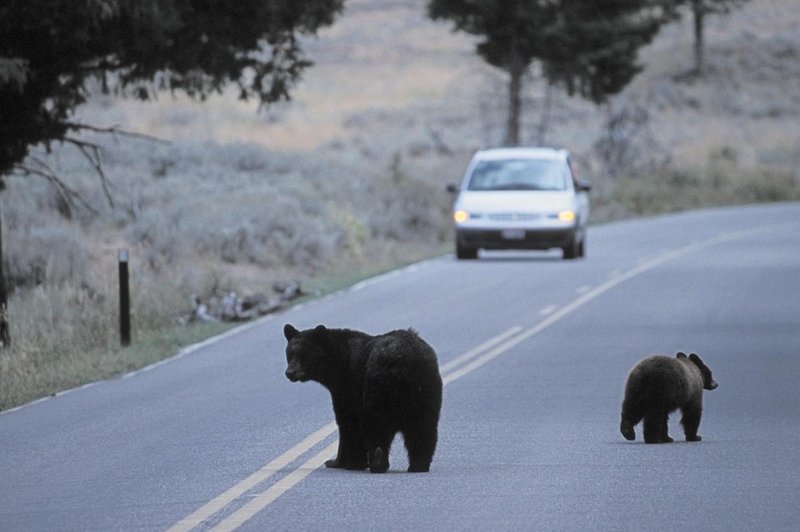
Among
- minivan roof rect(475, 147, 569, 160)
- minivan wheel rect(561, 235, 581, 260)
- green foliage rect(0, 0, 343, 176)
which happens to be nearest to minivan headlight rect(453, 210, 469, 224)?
minivan wheel rect(561, 235, 581, 260)

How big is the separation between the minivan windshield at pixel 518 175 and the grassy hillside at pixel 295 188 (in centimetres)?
225

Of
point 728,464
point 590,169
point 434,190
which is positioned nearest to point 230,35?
point 728,464

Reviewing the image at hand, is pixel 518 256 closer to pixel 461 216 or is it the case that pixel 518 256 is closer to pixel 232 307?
pixel 461 216

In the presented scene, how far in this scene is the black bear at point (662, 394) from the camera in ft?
38.0

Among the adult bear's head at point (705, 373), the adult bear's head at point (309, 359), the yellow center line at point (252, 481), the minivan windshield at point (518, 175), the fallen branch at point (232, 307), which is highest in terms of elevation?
the adult bear's head at point (309, 359)

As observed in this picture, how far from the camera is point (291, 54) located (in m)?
24.2

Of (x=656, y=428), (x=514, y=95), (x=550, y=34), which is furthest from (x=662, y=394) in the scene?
(x=514, y=95)

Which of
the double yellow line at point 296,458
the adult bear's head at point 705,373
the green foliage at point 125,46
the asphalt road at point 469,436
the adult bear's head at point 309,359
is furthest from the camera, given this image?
the green foliage at point 125,46

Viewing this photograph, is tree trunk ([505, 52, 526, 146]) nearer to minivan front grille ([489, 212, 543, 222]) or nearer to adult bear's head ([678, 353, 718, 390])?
minivan front grille ([489, 212, 543, 222])

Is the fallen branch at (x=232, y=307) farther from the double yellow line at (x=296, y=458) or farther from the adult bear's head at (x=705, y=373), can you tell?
the adult bear's head at (x=705, y=373)

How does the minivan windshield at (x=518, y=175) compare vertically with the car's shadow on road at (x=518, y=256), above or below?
above

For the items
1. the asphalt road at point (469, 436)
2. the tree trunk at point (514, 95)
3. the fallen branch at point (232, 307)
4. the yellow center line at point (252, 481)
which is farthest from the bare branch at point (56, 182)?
the tree trunk at point (514, 95)

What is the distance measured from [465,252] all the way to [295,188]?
28.2 feet

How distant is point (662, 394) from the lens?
1164 cm
